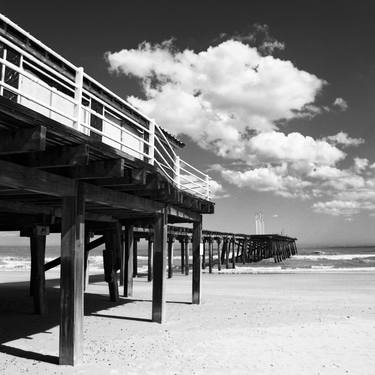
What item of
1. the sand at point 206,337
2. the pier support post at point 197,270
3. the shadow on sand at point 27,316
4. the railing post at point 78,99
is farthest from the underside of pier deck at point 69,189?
the pier support post at point 197,270

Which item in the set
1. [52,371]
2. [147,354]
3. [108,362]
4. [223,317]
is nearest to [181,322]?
[223,317]

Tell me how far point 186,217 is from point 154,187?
4735 millimetres

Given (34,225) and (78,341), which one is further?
(34,225)

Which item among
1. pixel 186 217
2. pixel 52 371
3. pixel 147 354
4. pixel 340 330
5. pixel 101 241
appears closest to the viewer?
pixel 52 371

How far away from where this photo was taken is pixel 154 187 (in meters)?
8.55

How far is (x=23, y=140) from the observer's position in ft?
16.3

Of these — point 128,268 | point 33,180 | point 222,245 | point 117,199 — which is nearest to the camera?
point 33,180

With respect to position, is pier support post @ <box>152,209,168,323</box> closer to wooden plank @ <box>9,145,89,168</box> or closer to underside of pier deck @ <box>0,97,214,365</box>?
underside of pier deck @ <box>0,97,214,365</box>

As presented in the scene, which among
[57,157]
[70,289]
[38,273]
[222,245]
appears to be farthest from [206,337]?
[222,245]

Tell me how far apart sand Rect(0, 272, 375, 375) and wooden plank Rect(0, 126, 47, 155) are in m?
3.56

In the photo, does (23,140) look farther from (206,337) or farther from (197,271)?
(197,271)

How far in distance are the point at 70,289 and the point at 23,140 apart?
283 cm

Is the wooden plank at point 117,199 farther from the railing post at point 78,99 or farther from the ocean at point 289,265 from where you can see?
the ocean at point 289,265

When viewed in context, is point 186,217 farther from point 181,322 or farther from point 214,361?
point 214,361
